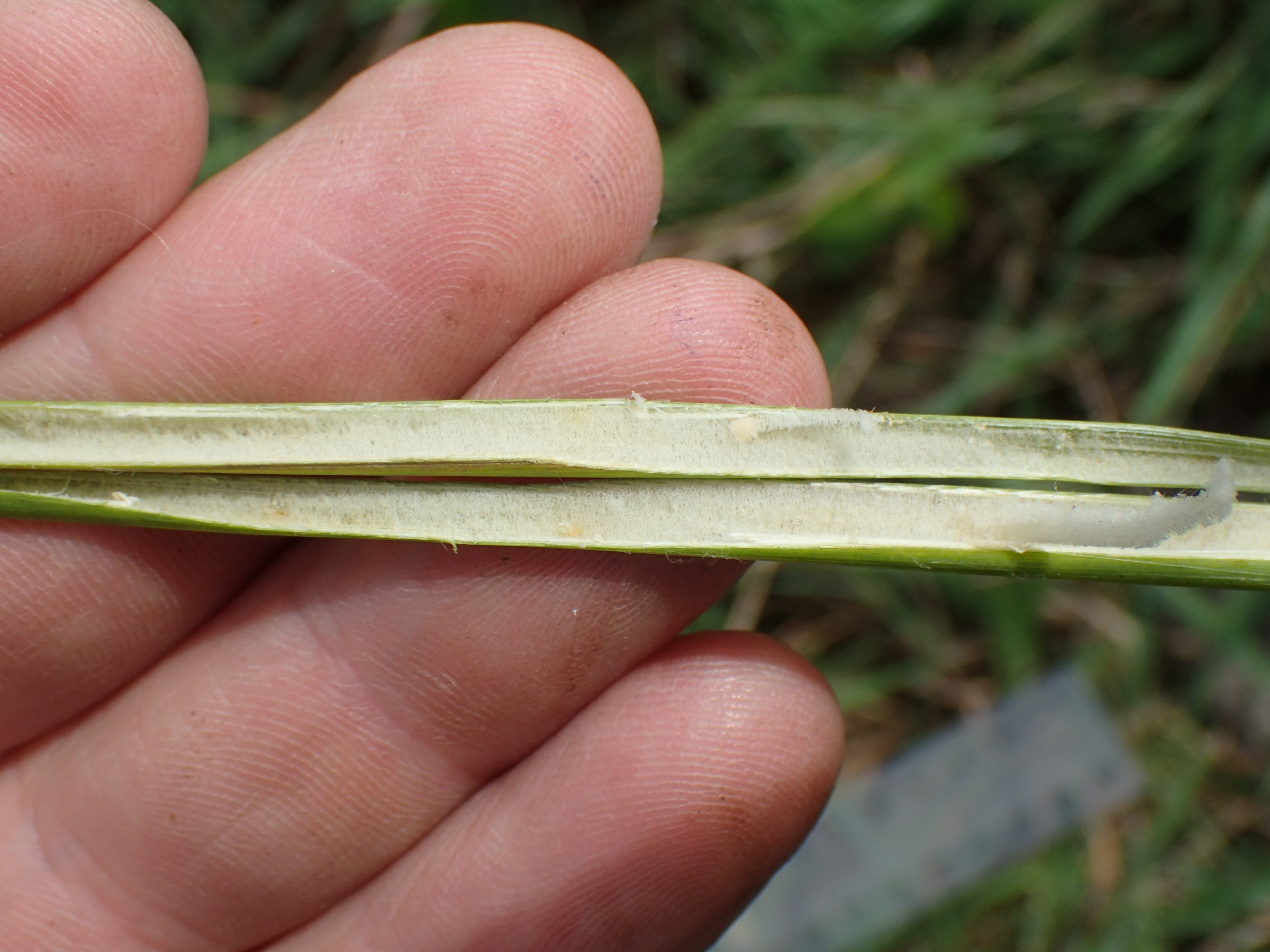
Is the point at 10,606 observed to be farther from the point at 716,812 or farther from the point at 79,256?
the point at 716,812

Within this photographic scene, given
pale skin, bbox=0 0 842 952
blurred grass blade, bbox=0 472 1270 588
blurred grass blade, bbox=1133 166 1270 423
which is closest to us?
blurred grass blade, bbox=0 472 1270 588

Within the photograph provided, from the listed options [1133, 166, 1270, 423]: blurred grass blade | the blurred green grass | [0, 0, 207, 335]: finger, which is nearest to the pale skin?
[0, 0, 207, 335]: finger

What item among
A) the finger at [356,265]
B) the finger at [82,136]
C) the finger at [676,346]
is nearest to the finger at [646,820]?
the finger at [676,346]

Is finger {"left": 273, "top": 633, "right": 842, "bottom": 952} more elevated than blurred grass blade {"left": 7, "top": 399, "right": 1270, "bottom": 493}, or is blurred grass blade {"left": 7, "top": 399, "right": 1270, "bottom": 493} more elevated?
blurred grass blade {"left": 7, "top": 399, "right": 1270, "bottom": 493}

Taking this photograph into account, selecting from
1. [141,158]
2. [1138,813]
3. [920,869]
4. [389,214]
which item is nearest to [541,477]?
[389,214]

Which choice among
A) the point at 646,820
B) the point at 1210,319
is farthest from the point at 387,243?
the point at 1210,319

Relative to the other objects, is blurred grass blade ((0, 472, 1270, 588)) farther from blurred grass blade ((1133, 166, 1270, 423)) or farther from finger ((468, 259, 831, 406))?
blurred grass blade ((1133, 166, 1270, 423))
